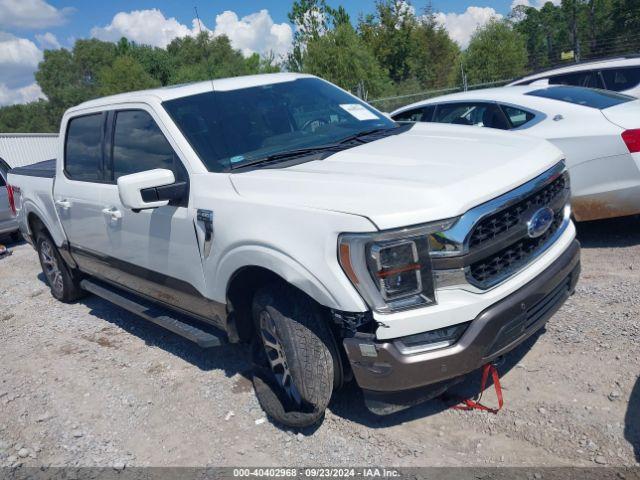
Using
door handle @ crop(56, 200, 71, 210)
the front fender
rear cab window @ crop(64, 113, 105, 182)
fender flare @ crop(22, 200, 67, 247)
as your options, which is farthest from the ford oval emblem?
fender flare @ crop(22, 200, 67, 247)

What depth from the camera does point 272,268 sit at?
286 centimetres

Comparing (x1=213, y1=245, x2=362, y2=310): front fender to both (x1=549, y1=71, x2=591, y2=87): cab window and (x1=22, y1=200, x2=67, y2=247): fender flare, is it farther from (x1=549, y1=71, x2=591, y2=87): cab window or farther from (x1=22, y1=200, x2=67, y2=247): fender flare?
(x1=549, y1=71, x2=591, y2=87): cab window

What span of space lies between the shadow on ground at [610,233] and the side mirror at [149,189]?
4.12 meters

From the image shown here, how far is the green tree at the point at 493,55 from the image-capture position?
2594cm

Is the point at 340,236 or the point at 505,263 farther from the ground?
the point at 340,236

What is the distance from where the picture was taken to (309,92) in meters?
4.30

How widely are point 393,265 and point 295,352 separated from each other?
79 centimetres

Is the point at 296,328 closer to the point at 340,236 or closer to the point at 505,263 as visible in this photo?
the point at 340,236

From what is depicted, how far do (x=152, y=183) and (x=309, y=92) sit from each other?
1625 millimetres

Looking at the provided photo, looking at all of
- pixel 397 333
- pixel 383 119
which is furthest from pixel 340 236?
pixel 383 119

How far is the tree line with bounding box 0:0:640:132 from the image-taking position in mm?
23125

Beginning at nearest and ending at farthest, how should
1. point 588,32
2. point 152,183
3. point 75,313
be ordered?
1. point 152,183
2. point 75,313
3. point 588,32

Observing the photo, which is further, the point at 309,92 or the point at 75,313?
the point at 75,313

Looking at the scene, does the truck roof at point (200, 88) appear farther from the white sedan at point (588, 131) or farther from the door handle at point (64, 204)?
the white sedan at point (588, 131)
